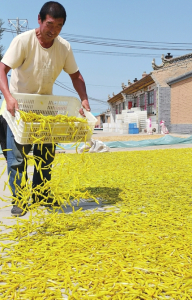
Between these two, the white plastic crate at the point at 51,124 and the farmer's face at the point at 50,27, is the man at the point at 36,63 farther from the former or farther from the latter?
the white plastic crate at the point at 51,124

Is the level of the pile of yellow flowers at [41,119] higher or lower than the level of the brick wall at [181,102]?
lower

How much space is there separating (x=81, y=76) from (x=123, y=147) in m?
9.39

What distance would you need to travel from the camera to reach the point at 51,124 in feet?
9.22

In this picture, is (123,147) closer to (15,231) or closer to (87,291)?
(15,231)

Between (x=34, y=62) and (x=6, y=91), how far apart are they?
458mm

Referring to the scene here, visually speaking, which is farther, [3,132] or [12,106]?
[3,132]

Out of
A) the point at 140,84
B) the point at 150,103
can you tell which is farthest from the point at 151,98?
the point at 140,84

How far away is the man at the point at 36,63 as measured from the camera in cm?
286

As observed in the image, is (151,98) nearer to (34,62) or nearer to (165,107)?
(165,107)

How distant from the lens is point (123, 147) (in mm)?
12891

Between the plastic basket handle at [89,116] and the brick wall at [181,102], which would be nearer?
the plastic basket handle at [89,116]

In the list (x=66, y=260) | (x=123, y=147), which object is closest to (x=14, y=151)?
(x=66, y=260)

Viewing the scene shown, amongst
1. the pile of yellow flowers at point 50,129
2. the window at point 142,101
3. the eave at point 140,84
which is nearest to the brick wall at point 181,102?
the eave at point 140,84

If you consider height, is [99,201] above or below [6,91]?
below
